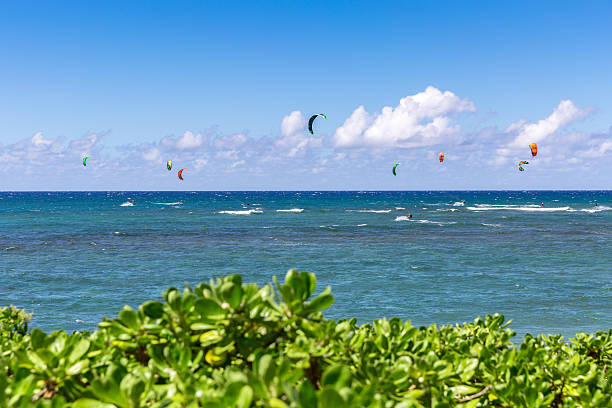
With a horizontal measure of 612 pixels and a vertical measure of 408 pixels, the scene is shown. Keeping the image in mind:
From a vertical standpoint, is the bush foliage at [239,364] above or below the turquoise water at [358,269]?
above

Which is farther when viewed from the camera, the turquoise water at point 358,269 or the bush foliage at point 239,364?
the turquoise water at point 358,269

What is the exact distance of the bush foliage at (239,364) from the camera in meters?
1.66

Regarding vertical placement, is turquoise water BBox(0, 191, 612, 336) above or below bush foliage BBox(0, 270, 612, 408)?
below

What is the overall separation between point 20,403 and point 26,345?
1441 mm

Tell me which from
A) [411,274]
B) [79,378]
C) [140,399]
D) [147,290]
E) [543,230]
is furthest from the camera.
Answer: [543,230]

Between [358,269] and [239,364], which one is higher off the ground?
[239,364]

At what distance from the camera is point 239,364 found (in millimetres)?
1983

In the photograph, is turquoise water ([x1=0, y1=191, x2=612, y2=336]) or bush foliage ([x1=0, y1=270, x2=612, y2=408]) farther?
turquoise water ([x1=0, y1=191, x2=612, y2=336])

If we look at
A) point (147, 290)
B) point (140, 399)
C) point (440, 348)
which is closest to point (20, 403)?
point (140, 399)

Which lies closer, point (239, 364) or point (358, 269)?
point (239, 364)

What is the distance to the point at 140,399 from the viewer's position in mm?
1690

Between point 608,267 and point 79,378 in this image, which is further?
point 608,267

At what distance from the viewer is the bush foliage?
1656 mm

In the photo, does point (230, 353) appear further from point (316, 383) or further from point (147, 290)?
point (147, 290)
